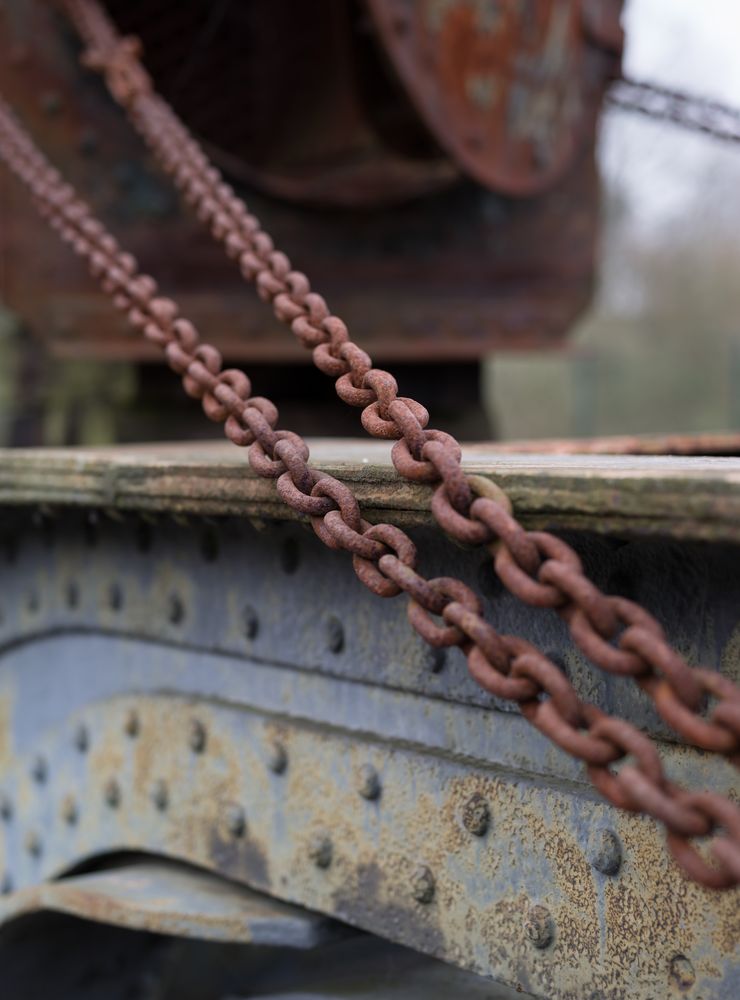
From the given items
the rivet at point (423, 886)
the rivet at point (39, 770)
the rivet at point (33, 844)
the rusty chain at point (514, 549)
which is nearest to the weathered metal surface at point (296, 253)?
the rivet at point (39, 770)

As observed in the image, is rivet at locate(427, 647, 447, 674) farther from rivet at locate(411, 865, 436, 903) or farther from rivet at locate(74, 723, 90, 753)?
rivet at locate(74, 723, 90, 753)

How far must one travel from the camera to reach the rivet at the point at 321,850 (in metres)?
1.67

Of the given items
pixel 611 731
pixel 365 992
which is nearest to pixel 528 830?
pixel 611 731

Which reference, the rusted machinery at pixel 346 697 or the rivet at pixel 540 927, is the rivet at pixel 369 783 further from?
the rivet at pixel 540 927

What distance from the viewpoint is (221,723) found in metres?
1.86

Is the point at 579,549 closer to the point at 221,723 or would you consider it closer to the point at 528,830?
the point at 528,830

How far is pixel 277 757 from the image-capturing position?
1753 millimetres

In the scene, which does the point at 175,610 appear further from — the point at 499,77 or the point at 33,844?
the point at 499,77

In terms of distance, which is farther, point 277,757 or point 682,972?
point 277,757

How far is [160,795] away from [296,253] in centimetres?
185

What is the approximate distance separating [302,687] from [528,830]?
1.41ft

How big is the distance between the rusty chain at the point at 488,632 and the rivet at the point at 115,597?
0.58m

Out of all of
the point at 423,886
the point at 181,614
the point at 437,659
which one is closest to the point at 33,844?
the point at 181,614

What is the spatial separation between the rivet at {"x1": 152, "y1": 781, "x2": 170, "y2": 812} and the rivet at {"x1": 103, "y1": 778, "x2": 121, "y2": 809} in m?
0.10
